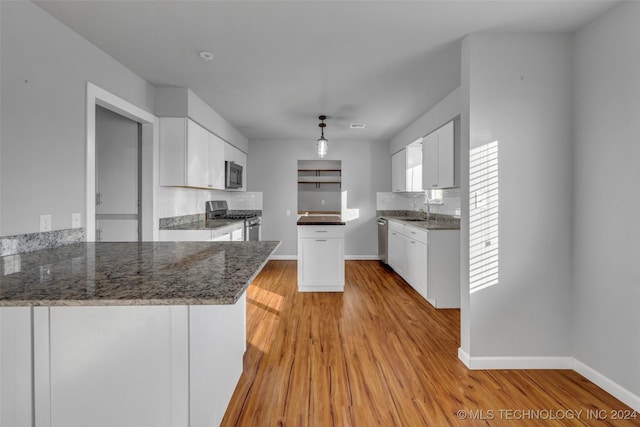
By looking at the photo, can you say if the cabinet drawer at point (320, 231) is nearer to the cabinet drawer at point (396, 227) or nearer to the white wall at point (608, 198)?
the cabinet drawer at point (396, 227)

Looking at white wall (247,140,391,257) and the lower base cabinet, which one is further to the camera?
white wall (247,140,391,257)

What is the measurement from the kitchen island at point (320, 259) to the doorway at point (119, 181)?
6.32 ft

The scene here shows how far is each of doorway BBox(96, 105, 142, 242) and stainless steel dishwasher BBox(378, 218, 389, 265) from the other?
3891 millimetres

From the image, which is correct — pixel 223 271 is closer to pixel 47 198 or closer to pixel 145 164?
pixel 47 198

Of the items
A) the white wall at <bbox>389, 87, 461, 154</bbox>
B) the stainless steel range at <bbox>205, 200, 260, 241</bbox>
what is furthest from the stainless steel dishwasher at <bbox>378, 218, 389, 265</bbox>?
the stainless steel range at <bbox>205, 200, 260, 241</bbox>

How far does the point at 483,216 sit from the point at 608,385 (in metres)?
1.30

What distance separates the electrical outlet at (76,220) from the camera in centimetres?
230

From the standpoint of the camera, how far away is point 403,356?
2512 mm

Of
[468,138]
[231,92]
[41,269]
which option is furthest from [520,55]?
[41,269]

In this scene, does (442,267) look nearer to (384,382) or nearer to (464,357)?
(464,357)

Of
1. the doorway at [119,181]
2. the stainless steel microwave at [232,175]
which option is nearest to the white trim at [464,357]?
the doorway at [119,181]

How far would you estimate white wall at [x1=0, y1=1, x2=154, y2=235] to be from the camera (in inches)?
71.9

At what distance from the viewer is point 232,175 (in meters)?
5.11

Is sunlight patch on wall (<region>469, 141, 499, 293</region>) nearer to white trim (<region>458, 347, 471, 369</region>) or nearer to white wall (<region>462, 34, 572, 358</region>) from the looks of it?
white wall (<region>462, 34, 572, 358</region>)
